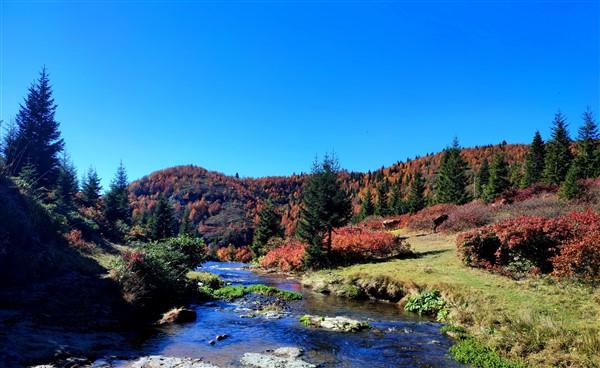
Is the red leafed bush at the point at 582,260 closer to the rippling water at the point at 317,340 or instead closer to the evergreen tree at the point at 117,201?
the rippling water at the point at 317,340

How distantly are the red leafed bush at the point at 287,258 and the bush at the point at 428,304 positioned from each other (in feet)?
61.5

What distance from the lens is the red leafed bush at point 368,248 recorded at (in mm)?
34938

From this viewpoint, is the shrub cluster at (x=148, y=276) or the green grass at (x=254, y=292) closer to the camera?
the shrub cluster at (x=148, y=276)

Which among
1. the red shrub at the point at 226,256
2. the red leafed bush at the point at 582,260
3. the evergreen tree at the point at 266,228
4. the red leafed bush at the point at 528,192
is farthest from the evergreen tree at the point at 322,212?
the red shrub at the point at 226,256

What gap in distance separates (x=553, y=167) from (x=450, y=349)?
172 feet

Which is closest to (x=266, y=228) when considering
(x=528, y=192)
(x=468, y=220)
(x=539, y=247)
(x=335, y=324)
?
(x=468, y=220)

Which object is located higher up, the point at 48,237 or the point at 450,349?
the point at 48,237

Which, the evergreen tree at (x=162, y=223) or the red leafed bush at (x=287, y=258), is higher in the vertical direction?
the evergreen tree at (x=162, y=223)

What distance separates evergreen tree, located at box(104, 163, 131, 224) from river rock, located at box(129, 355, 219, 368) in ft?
163

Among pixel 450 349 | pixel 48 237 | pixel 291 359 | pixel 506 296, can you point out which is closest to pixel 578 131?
pixel 506 296

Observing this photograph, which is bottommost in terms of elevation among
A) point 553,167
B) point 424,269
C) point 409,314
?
point 409,314

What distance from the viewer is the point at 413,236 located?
45.9m

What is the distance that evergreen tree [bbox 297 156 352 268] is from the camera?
37094mm

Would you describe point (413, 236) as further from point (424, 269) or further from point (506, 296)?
point (506, 296)
